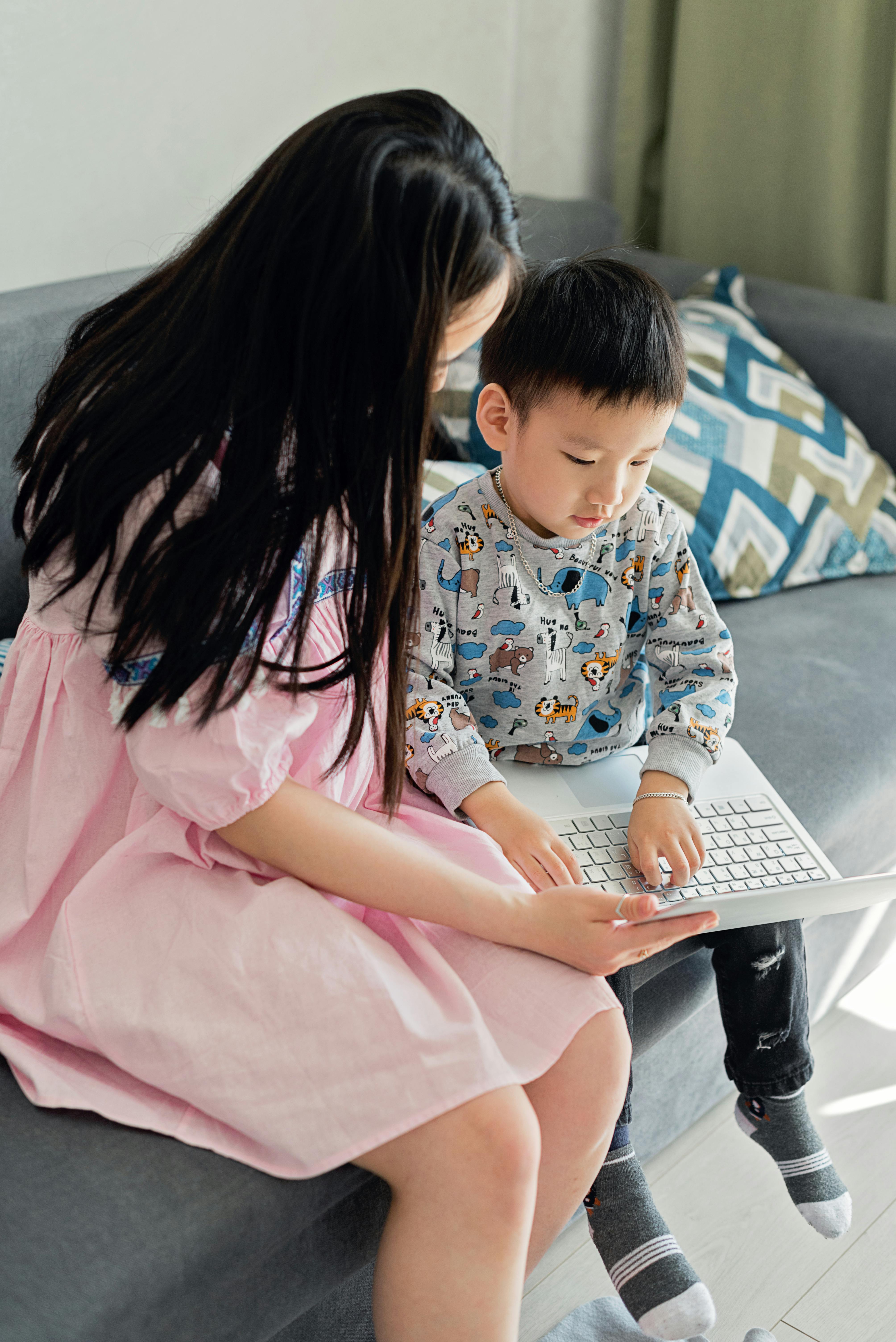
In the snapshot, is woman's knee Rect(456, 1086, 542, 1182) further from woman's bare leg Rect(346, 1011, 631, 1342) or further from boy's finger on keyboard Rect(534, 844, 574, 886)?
boy's finger on keyboard Rect(534, 844, 574, 886)

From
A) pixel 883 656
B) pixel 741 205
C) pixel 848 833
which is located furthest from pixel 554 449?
pixel 741 205

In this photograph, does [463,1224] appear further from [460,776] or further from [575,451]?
[575,451]

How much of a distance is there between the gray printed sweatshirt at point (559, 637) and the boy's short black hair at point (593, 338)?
0.14m

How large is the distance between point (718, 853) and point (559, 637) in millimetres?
246

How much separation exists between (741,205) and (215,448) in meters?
1.78

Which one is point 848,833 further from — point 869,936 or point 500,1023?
point 500,1023

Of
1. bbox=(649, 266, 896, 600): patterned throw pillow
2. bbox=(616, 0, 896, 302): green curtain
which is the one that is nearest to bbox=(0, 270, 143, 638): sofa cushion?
bbox=(649, 266, 896, 600): patterned throw pillow

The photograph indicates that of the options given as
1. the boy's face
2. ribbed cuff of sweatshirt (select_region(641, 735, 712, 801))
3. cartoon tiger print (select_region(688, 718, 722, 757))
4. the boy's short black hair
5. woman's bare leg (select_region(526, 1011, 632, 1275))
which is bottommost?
woman's bare leg (select_region(526, 1011, 632, 1275))

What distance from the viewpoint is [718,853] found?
3.52 feet

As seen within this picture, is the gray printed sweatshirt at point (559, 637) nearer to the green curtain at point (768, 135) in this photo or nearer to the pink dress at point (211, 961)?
the pink dress at point (211, 961)

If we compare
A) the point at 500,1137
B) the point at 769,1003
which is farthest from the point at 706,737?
the point at 500,1137

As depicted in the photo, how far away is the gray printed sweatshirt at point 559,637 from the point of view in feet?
3.66

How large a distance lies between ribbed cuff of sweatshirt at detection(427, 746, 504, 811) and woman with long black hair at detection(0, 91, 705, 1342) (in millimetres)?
135

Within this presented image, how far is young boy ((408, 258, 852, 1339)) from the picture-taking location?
100 centimetres
